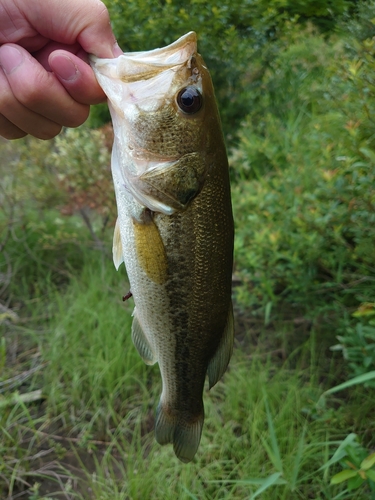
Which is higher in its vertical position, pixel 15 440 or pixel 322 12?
pixel 322 12

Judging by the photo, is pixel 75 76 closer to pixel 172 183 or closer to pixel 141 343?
pixel 172 183

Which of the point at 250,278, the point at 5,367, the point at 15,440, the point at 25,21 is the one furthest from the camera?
the point at 5,367

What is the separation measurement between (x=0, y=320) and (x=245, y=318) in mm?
1817

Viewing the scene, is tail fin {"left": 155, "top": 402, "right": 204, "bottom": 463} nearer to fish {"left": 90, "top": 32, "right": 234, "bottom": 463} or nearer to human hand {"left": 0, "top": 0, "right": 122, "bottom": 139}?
fish {"left": 90, "top": 32, "right": 234, "bottom": 463}

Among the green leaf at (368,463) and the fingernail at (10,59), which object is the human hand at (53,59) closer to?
the fingernail at (10,59)

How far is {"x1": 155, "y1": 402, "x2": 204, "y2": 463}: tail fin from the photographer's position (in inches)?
56.9

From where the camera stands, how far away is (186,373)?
4.65 ft

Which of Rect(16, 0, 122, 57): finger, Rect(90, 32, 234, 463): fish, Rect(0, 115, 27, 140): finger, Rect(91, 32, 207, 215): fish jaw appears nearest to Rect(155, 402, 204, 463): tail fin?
Rect(90, 32, 234, 463): fish

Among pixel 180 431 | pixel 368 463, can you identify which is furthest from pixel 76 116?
pixel 368 463

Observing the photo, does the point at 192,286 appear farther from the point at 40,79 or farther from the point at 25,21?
the point at 25,21

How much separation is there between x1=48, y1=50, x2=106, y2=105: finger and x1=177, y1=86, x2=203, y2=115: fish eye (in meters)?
0.28

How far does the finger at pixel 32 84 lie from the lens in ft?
4.11

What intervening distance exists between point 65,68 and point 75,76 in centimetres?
3

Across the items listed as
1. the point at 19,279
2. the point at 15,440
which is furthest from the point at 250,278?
the point at 19,279
